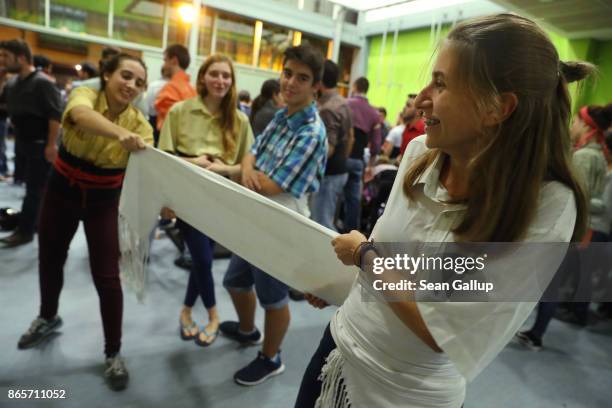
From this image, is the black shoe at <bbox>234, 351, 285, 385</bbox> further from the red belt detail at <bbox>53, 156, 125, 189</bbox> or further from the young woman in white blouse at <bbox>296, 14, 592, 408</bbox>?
the young woman in white blouse at <bbox>296, 14, 592, 408</bbox>

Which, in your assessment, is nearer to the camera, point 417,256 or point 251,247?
point 417,256

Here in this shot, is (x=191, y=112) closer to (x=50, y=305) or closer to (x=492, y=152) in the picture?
(x=50, y=305)

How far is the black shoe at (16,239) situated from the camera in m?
3.10

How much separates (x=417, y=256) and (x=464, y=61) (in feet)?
1.24

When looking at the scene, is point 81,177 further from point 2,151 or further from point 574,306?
point 2,151

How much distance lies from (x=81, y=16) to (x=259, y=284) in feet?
27.1

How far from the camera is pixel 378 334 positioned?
33.6 inches

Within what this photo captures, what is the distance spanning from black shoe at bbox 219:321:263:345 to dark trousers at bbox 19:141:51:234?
205 centimetres

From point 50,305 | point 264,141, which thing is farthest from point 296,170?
point 50,305

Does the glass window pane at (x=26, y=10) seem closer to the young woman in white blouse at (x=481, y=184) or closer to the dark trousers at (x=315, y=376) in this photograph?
the dark trousers at (x=315, y=376)

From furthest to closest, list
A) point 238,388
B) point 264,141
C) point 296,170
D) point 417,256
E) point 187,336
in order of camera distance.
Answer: point 187,336
point 238,388
point 264,141
point 296,170
point 417,256

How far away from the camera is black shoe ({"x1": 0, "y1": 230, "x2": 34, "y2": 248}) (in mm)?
3102

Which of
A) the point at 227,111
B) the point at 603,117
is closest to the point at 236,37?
the point at 227,111

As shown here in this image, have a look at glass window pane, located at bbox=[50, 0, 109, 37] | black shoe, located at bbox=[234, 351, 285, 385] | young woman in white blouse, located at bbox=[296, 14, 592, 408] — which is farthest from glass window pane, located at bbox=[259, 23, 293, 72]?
young woman in white blouse, located at bbox=[296, 14, 592, 408]
